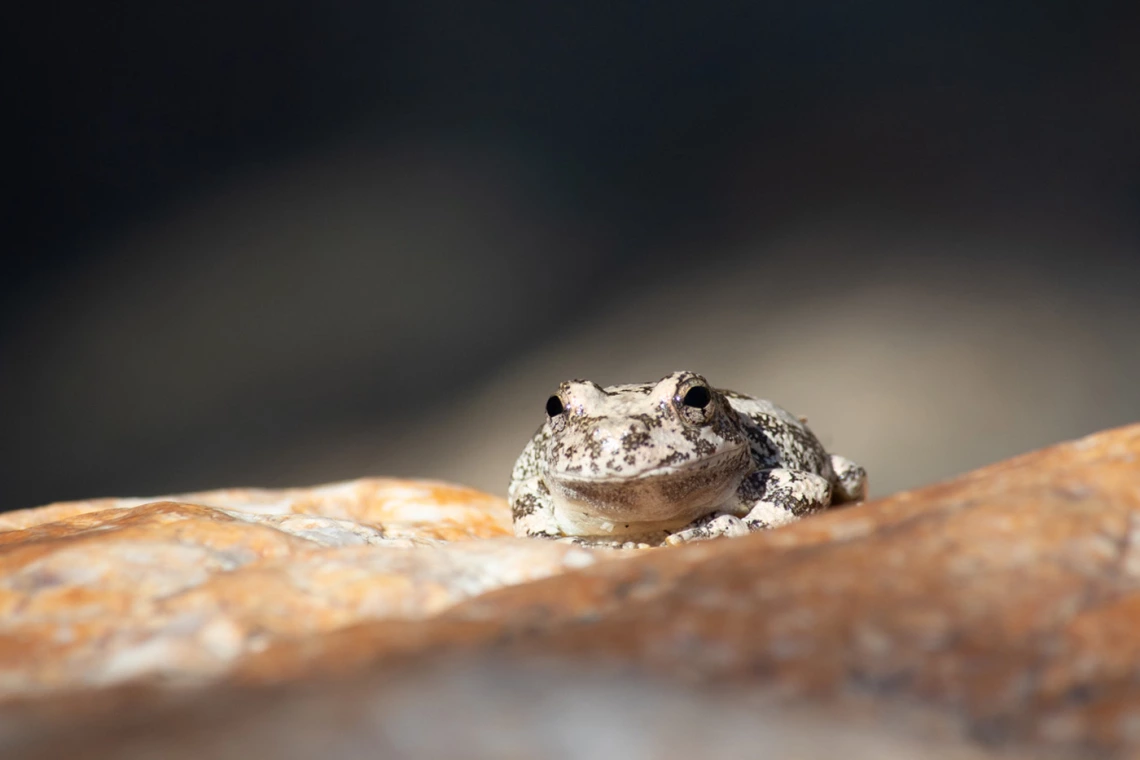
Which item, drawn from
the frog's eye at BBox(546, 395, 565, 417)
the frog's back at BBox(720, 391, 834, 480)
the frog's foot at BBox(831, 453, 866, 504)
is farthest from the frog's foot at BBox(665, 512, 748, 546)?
the frog's foot at BBox(831, 453, 866, 504)

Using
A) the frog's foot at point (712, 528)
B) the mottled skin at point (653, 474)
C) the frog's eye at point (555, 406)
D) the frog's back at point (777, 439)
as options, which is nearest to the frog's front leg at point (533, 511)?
the mottled skin at point (653, 474)

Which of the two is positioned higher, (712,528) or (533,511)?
(533,511)

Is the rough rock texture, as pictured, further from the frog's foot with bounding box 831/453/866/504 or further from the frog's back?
the frog's foot with bounding box 831/453/866/504

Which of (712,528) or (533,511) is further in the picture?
(533,511)

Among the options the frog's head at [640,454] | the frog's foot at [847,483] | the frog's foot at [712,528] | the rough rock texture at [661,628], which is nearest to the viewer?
the rough rock texture at [661,628]

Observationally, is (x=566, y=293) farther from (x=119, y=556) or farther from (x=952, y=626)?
(x=952, y=626)

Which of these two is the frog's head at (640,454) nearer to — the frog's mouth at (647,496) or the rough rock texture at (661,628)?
the frog's mouth at (647,496)

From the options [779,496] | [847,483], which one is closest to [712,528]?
[779,496]

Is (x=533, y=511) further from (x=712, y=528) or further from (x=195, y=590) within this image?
(x=195, y=590)
